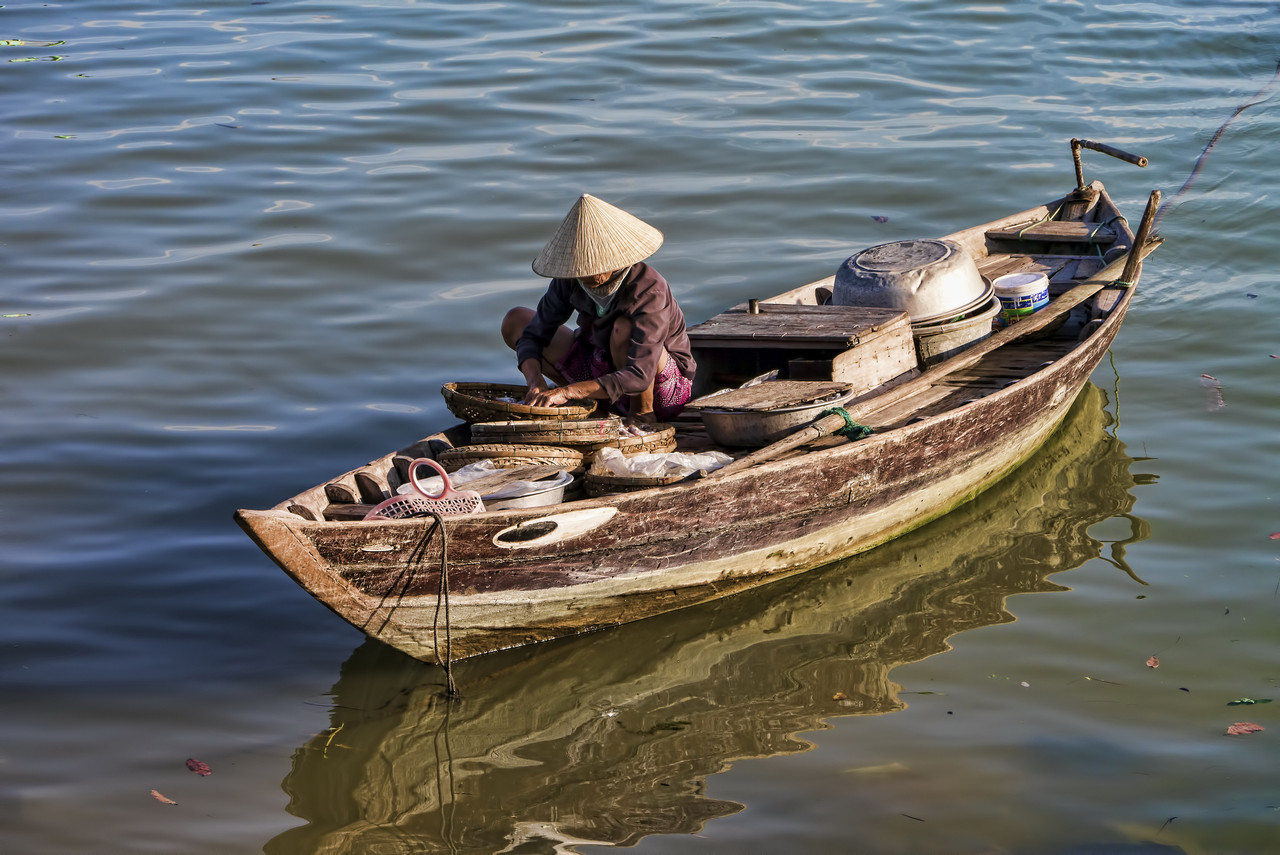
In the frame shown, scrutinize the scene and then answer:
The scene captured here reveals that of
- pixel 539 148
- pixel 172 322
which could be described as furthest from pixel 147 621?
pixel 539 148

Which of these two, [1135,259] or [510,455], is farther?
[1135,259]

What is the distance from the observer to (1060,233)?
7211 millimetres

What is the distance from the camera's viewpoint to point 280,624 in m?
4.59

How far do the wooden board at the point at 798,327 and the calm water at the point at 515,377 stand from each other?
0.92 m

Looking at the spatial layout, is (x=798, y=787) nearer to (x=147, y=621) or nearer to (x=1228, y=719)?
(x=1228, y=719)

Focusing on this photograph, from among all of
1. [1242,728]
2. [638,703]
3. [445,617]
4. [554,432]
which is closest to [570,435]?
[554,432]

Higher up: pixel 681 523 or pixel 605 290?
pixel 605 290

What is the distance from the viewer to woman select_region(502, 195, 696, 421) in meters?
4.61

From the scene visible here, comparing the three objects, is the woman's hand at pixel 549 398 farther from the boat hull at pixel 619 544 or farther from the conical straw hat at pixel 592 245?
the boat hull at pixel 619 544

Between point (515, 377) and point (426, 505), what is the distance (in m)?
2.91

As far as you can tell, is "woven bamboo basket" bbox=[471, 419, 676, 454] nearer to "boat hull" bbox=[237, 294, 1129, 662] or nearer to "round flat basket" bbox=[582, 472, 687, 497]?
"round flat basket" bbox=[582, 472, 687, 497]

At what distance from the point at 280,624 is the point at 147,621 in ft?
1.63

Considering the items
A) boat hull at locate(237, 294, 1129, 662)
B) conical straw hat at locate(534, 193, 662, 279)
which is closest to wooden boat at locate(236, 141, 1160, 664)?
boat hull at locate(237, 294, 1129, 662)

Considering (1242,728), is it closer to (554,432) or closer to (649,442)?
(649,442)
